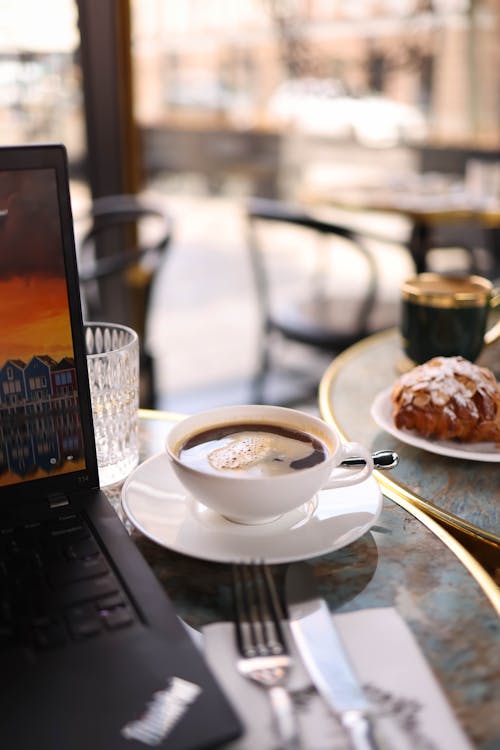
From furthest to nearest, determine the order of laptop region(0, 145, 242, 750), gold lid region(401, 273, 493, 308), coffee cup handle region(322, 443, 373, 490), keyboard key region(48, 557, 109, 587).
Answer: gold lid region(401, 273, 493, 308) → coffee cup handle region(322, 443, 373, 490) → keyboard key region(48, 557, 109, 587) → laptop region(0, 145, 242, 750)

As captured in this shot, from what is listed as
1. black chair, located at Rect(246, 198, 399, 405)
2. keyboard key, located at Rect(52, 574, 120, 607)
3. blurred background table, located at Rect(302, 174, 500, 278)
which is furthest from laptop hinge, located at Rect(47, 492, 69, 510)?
blurred background table, located at Rect(302, 174, 500, 278)

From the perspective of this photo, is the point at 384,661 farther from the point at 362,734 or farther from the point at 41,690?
the point at 41,690

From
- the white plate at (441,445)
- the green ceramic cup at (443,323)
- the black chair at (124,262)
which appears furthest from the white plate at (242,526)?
the black chair at (124,262)

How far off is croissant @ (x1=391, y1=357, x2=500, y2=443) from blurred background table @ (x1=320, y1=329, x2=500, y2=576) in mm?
29

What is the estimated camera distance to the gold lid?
3.06ft

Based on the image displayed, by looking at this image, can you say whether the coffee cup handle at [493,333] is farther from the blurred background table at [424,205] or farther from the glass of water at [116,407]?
the blurred background table at [424,205]

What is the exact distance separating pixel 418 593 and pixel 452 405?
0.90 feet

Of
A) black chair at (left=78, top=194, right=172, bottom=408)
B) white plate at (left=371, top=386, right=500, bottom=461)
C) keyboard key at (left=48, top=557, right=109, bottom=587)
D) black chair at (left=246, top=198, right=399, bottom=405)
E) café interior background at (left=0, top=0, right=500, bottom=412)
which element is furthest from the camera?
café interior background at (left=0, top=0, right=500, bottom=412)

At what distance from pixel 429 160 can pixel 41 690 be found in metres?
3.36

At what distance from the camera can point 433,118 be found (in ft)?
11.0

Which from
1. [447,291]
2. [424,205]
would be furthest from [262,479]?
[424,205]

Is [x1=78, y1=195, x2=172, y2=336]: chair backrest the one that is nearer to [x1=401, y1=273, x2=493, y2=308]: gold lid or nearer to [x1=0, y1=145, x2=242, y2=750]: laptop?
[x1=401, y1=273, x2=493, y2=308]: gold lid

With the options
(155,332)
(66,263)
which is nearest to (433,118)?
(155,332)

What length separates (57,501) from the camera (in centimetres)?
60
